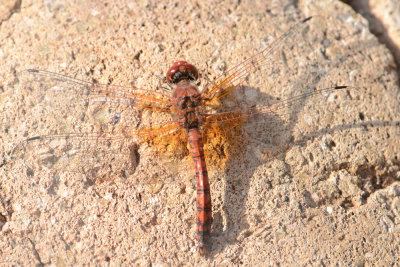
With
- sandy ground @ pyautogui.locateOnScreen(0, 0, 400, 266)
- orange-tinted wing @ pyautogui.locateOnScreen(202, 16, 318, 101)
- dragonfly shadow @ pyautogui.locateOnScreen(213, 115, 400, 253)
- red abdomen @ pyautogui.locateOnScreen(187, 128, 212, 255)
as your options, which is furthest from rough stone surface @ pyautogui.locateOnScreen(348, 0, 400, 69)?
red abdomen @ pyautogui.locateOnScreen(187, 128, 212, 255)

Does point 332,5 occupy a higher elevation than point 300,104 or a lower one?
higher

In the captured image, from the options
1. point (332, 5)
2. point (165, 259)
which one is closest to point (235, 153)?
point (165, 259)

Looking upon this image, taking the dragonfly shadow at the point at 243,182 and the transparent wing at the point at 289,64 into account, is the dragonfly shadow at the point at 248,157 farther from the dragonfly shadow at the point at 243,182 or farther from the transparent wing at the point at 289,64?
the transparent wing at the point at 289,64

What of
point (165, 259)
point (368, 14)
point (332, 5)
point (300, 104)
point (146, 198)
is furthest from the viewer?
point (368, 14)

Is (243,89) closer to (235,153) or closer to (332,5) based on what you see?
(235,153)

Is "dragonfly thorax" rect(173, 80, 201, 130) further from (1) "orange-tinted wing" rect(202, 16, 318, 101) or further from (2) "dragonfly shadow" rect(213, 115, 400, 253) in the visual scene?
(2) "dragonfly shadow" rect(213, 115, 400, 253)

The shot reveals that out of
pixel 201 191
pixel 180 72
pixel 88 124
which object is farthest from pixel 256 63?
pixel 88 124

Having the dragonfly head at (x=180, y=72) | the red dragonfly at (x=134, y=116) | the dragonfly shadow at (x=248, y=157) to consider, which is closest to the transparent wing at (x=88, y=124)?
the red dragonfly at (x=134, y=116)
